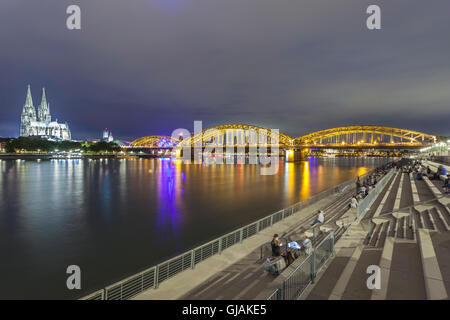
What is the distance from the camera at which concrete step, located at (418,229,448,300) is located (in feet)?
16.9

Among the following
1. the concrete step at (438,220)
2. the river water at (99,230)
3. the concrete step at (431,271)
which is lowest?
the river water at (99,230)

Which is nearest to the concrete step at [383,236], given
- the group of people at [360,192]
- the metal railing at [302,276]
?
the metal railing at [302,276]

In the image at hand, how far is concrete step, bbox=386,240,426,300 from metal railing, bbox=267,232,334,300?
1536 mm

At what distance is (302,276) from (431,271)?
3.07 meters

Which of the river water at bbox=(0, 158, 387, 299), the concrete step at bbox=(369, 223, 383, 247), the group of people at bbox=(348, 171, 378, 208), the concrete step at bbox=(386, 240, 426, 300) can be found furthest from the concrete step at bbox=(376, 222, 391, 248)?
the river water at bbox=(0, 158, 387, 299)

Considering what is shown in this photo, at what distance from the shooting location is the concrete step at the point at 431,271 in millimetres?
5145

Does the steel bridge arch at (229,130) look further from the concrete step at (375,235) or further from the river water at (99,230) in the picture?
the concrete step at (375,235)

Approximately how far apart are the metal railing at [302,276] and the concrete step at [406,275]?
60.5 inches

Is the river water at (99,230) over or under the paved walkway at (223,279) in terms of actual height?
under

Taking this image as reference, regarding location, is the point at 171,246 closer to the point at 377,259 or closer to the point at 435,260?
the point at 377,259

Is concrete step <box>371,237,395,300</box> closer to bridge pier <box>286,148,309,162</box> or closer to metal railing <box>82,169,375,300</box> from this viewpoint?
metal railing <box>82,169,375,300</box>

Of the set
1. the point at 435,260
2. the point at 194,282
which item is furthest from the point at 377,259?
the point at 194,282

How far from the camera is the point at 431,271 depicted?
5.98m
